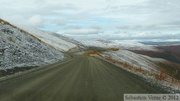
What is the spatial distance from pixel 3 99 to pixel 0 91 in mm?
2274

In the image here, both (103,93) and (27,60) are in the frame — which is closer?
(103,93)

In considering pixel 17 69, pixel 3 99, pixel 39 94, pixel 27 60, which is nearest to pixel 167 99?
pixel 39 94

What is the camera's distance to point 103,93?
14828mm

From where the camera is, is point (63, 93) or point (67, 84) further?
point (67, 84)

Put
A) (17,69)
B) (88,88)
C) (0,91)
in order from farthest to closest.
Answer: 1. (17,69)
2. (88,88)
3. (0,91)

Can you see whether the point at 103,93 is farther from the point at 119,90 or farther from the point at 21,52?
the point at 21,52

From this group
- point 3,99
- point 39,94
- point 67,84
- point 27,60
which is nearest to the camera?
point 3,99

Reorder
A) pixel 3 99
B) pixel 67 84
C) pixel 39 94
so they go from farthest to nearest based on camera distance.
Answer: pixel 67 84
pixel 39 94
pixel 3 99

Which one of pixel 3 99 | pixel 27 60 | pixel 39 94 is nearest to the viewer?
pixel 3 99

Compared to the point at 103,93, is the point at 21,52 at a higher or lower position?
Answer: higher

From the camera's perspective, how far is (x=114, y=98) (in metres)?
13.5

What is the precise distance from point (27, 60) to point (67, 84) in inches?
753

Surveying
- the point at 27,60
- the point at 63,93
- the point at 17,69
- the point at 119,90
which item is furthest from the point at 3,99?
the point at 27,60

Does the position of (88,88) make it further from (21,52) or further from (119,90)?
(21,52)
